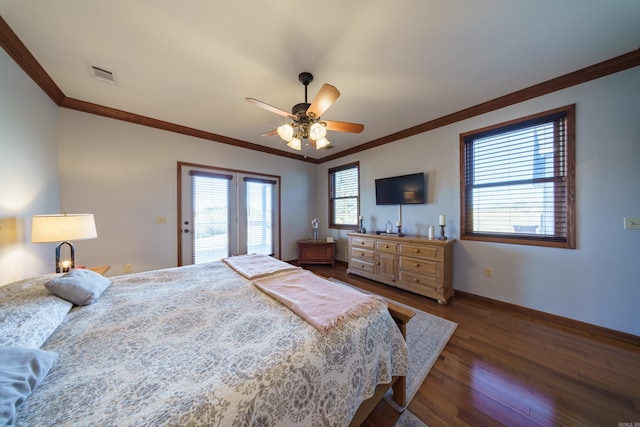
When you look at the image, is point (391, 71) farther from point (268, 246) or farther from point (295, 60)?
point (268, 246)

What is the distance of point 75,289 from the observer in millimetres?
1254

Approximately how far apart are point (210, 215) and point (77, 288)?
2.36m

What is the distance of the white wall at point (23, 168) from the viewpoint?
5.31ft

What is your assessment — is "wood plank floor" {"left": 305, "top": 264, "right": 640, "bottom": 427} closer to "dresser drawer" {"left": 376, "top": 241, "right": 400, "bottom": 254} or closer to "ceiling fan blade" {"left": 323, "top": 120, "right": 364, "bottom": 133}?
"dresser drawer" {"left": 376, "top": 241, "right": 400, "bottom": 254}

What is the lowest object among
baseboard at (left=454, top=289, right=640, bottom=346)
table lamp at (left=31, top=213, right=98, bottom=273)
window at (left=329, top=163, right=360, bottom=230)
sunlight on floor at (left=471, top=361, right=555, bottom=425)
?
sunlight on floor at (left=471, top=361, right=555, bottom=425)

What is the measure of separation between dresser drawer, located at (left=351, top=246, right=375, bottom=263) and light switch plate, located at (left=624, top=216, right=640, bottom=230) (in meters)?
2.54

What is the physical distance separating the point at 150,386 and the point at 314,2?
7.05ft

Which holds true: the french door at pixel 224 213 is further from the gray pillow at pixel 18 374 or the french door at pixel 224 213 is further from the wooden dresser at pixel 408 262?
the gray pillow at pixel 18 374

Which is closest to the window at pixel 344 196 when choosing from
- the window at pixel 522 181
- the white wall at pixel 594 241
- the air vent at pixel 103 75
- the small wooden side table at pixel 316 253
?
the small wooden side table at pixel 316 253

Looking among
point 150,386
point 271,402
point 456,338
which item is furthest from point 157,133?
point 456,338

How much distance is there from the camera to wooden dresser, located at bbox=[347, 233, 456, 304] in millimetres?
2719

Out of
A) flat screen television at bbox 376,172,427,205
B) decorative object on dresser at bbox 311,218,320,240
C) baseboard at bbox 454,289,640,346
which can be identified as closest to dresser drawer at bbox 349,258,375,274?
flat screen television at bbox 376,172,427,205

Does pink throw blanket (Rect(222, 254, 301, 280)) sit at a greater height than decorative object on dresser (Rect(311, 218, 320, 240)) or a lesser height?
lesser

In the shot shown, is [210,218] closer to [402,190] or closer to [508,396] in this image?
[402,190]
